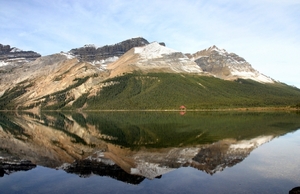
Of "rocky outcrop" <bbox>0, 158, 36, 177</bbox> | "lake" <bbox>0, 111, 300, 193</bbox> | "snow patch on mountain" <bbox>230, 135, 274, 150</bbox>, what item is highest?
"snow patch on mountain" <bbox>230, 135, 274, 150</bbox>

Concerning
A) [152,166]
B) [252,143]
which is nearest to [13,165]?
[152,166]

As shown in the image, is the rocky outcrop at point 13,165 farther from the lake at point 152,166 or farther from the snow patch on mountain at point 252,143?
the snow patch on mountain at point 252,143

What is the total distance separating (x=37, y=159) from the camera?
133 feet

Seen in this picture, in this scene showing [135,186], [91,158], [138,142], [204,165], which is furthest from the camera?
[138,142]

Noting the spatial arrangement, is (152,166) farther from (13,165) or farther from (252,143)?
(252,143)

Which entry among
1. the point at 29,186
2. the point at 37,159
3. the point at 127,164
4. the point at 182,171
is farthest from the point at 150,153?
the point at 29,186

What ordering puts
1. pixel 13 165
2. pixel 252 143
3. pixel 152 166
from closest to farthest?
pixel 152 166, pixel 13 165, pixel 252 143

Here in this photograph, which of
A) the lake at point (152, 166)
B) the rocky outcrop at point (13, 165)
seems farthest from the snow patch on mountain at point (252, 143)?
the rocky outcrop at point (13, 165)

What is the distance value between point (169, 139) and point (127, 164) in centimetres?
2129

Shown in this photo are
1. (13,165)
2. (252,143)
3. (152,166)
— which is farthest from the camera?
(252,143)

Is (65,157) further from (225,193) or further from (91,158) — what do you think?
(225,193)

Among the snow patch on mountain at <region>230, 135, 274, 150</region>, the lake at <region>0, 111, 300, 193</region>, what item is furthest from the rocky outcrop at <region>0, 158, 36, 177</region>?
the snow patch on mountain at <region>230, 135, 274, 150</region>

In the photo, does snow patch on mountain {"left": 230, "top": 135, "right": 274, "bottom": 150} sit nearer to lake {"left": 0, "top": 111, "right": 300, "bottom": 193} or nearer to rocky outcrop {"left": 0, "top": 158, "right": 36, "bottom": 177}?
lake {"left": 0, "top": 111, "right": 300, "bottom": 193}

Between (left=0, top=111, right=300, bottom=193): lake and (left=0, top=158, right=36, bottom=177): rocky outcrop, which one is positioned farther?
(left=0, top=158, right=36, bottom=177): rocky outcrop
